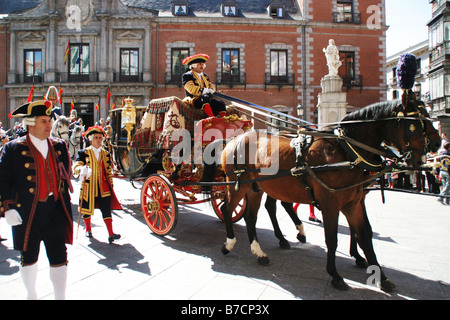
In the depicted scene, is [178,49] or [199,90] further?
[178,49]

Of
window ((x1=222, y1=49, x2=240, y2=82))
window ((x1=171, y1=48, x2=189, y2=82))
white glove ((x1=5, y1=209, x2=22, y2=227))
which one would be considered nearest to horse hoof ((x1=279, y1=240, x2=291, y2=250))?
white glove ((x1=5, y1=209, x2=22, y2=227))

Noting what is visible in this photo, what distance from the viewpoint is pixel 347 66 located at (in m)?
24.1

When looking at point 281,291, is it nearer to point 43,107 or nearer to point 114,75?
point 43,107

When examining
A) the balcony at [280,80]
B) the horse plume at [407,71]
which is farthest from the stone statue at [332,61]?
the horse plume at [407,71]

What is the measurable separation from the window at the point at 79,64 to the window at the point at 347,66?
61.0 feet

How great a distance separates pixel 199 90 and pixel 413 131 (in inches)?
119

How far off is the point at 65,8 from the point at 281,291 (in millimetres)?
25749

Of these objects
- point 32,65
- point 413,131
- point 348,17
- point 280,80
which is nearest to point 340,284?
point 413,131

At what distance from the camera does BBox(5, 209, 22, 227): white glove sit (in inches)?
97.5

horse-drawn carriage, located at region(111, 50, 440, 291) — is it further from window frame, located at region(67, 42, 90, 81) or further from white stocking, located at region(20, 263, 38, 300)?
window frame, located at region(67, 42, 90, 81)

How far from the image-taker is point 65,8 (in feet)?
74.2

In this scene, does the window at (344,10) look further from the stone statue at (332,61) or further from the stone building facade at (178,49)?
the stone statue at (332,61)

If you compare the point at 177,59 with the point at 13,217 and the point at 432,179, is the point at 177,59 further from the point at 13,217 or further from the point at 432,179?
the point at 13,217
